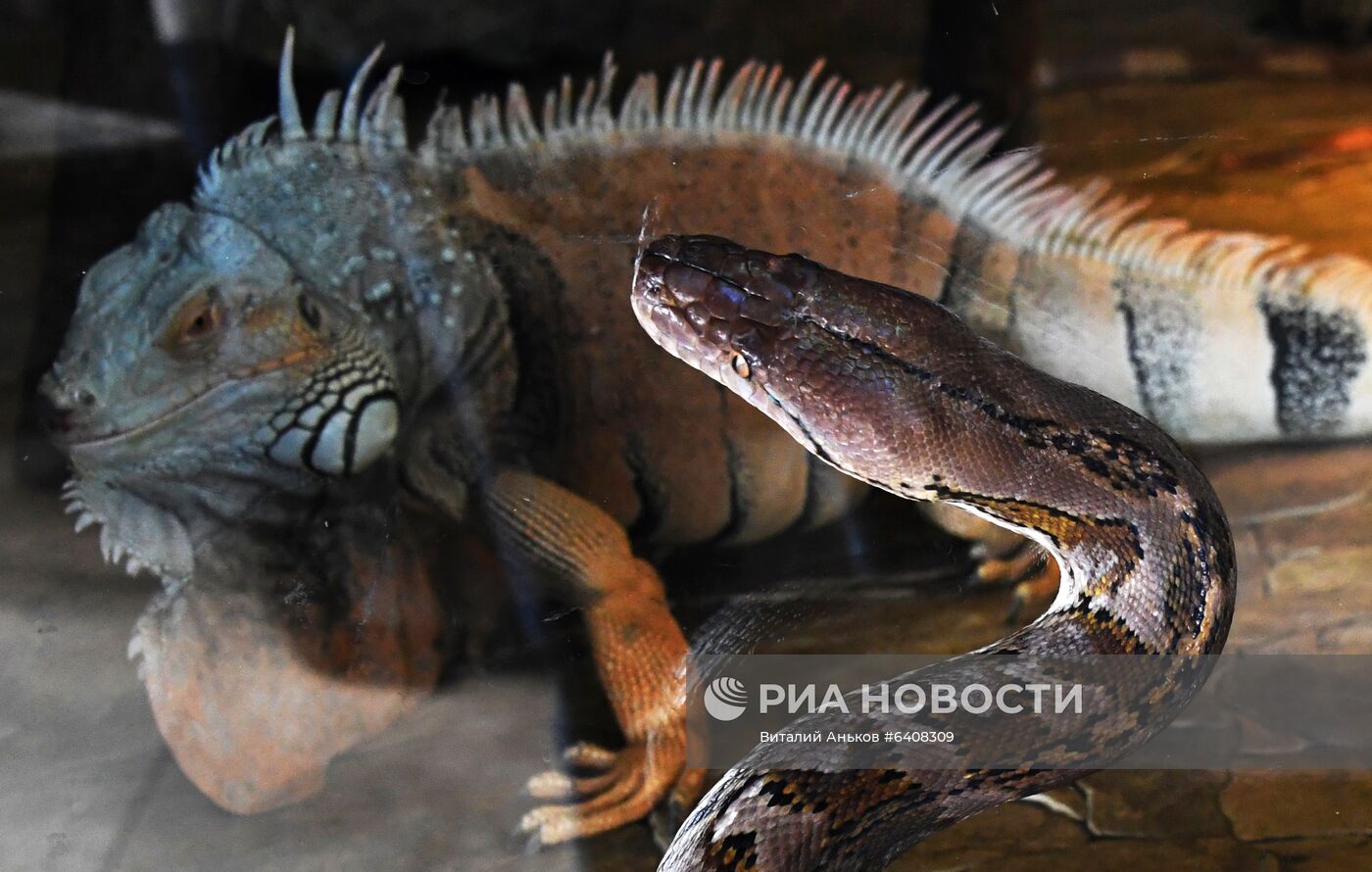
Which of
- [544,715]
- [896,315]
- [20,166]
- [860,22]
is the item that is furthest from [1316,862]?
[20,166]

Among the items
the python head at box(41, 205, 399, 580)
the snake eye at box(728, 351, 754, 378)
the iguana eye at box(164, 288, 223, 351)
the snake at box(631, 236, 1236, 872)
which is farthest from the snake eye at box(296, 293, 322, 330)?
the snake eye at box(728, 351, 754, 378)

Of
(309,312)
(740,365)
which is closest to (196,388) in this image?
(309,312)

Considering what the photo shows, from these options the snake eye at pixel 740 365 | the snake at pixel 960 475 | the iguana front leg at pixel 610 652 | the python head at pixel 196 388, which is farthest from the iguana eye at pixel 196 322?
the snake eye at pixel 740 365

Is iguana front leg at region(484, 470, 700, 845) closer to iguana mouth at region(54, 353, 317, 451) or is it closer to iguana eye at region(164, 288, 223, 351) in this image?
iguana mouth at region(54, 353, 317, 451)

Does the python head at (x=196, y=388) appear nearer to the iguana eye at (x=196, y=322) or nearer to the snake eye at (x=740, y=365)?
the iguana eye at (x=196, y=322)

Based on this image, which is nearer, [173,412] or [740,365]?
[740,365]

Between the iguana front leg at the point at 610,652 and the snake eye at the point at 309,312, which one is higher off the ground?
the snake eye at the point at 309,312

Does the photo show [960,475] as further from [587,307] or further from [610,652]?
[587,307]
